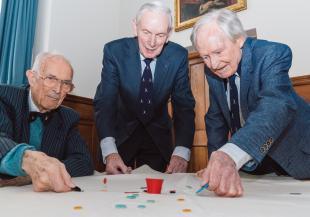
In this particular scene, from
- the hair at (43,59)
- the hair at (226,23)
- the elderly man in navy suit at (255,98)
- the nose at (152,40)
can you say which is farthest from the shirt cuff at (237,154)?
the hair at (43,59)

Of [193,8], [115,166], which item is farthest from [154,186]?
[193,8]

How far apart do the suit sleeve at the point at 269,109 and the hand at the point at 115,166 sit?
34.9 inches

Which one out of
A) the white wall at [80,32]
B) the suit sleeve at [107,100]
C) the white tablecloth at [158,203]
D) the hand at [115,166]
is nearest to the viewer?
the white tablecloth at [158,203]

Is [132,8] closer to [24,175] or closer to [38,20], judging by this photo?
[38,20]

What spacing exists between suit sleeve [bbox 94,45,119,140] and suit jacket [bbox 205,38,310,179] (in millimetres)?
802

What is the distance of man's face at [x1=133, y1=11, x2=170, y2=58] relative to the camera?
2.16m

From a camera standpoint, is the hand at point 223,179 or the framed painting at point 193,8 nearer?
the hand at point 223,179

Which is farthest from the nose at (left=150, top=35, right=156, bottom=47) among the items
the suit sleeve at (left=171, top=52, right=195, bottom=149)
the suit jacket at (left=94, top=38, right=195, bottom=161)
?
the suit sleeve at (left=171, top=52, right=195, bottom=149)

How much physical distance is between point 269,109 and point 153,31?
1019mm

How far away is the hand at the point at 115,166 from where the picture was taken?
2.04 m

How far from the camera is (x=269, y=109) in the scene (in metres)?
1.42

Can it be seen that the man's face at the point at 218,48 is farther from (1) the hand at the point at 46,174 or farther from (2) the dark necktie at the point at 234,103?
(1) the hand at the point at 46,174

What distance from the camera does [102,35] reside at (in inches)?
A: 207

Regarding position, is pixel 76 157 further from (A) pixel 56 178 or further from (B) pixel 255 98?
(B) pixel 255 98
